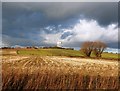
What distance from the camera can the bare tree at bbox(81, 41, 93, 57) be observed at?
78688 mm

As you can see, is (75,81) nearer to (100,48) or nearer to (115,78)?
(115,78)

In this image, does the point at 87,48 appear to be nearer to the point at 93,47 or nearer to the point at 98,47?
the point at 93,47

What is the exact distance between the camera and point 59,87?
17.8 meters

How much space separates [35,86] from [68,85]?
2352 millimetres

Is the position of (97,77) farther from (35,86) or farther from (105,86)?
(35,86)

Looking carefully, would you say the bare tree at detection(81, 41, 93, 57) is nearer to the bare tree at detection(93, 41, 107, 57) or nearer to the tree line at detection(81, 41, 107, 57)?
the tree line at detection(81, 41, 107, 57)

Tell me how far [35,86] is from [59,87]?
1.66m

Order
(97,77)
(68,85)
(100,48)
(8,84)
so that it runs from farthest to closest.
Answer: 1. (100,48)
2. (97,77)
3. (68,85)
4. (8,84)

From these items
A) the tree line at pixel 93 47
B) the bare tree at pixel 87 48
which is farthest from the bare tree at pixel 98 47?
the bare tree at pixel 87 48

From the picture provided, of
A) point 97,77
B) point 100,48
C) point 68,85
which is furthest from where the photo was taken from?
point 100,48

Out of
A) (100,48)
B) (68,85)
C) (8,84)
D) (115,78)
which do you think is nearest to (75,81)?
(68,85)

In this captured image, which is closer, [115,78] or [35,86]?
[35,86]

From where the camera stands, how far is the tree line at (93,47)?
78.9 m

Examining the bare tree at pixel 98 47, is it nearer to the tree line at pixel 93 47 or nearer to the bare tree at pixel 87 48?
the tree line at pixel 93 47
